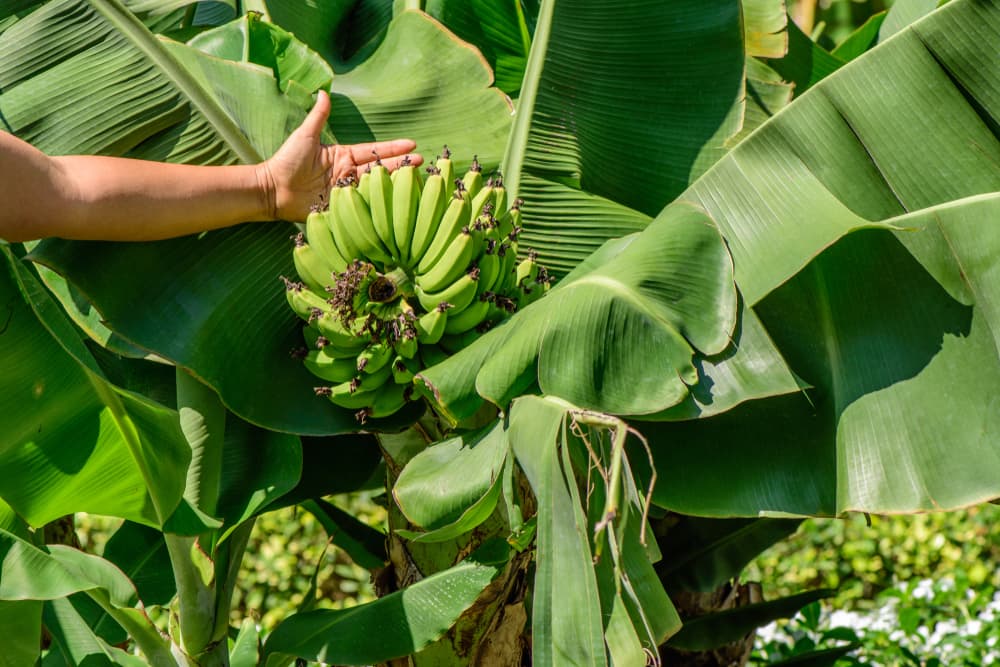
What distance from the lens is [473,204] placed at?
155cm

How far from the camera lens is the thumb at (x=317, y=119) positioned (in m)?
1.61

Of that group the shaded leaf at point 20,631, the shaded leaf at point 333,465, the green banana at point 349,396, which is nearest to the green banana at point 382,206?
the green banana at point 349,396

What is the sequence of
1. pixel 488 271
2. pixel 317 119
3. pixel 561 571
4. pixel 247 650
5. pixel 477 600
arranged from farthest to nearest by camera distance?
pixel 247 650 → pixel 477 600 → pixel 317 119 → pixel 488 271 → pixel 561 571

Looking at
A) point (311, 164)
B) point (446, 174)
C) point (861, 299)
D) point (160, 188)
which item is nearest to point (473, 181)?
point (446, 174)

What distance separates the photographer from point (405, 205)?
1.51 meters

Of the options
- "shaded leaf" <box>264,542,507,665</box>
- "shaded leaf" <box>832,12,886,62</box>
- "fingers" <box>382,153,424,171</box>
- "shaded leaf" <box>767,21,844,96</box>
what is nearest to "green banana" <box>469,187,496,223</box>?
"fingers" <box>382,153,424,171</box>

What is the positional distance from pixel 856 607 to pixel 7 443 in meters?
3.74

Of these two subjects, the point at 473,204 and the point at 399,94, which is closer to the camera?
the point at 473,204

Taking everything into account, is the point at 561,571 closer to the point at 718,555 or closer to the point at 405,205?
the point at 405,205

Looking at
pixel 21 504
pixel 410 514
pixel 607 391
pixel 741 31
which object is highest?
pixel 741 31

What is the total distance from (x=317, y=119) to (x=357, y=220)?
228mm

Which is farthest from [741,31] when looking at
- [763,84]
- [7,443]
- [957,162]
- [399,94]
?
[7,443]

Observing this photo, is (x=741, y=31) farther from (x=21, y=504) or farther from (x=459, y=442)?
(x=21, y=504)

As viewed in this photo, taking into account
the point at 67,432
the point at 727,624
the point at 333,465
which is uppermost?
the point at 67,432
